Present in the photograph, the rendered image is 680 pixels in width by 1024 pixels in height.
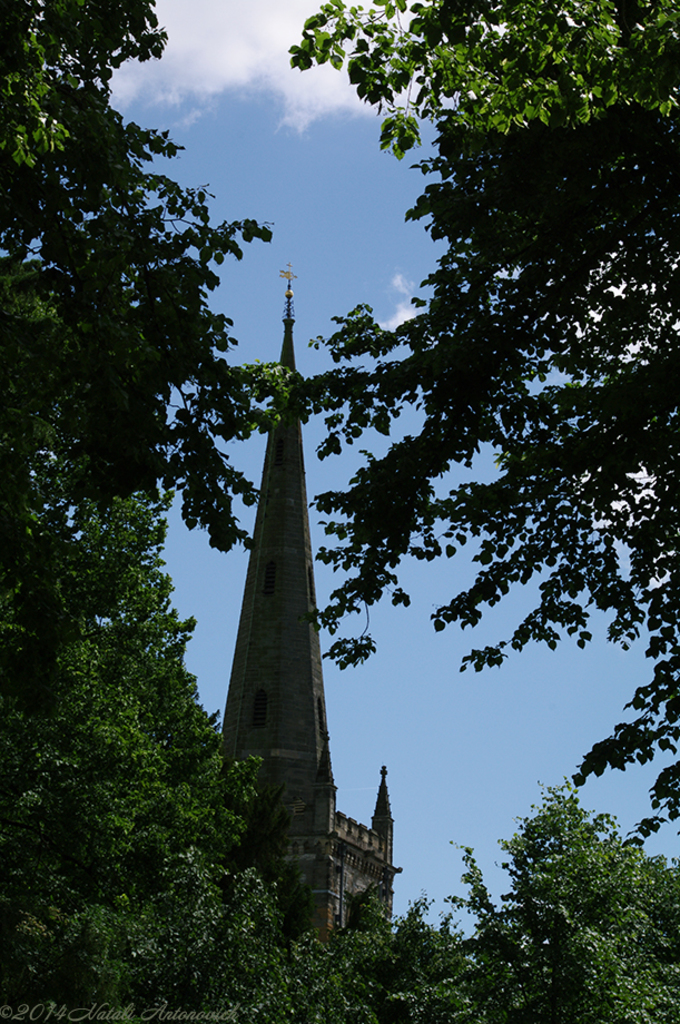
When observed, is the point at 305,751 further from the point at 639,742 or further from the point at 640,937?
the point at 639,742

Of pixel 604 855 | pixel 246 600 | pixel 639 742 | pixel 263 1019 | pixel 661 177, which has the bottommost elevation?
pixel 263 1019

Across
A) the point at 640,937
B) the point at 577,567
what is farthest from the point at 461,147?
the point at 640,937

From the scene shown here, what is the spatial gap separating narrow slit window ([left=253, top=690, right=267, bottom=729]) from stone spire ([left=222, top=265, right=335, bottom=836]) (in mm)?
48

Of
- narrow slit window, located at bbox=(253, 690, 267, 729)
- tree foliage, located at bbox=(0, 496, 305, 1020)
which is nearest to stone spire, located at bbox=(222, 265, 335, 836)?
narrow slit window, located at bbox=(253, 690, 267, 729)

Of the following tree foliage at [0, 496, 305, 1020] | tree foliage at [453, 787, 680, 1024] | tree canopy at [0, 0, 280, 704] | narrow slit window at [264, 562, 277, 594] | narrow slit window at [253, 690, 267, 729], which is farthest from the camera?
narrow slit window at [264, 562, 277, 594]

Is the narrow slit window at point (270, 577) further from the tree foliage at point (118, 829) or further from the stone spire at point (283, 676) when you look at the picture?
the tree foliage at point (118, 829)

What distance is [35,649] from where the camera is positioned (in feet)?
29.4

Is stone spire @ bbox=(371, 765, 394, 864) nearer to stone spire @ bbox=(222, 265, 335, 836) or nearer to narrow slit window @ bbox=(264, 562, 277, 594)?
stone spire @ bbox=(222, 265, 335, 836)

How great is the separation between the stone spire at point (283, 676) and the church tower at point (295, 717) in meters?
0.05

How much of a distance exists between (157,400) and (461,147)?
174 inches

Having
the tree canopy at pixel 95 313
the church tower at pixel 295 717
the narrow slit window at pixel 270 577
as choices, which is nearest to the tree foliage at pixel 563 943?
the tree canopy at pixel 95 313

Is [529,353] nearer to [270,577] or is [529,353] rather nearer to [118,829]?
[118,829]

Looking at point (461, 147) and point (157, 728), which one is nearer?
point (461, 147)

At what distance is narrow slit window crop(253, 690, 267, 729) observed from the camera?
5244 centimetres
